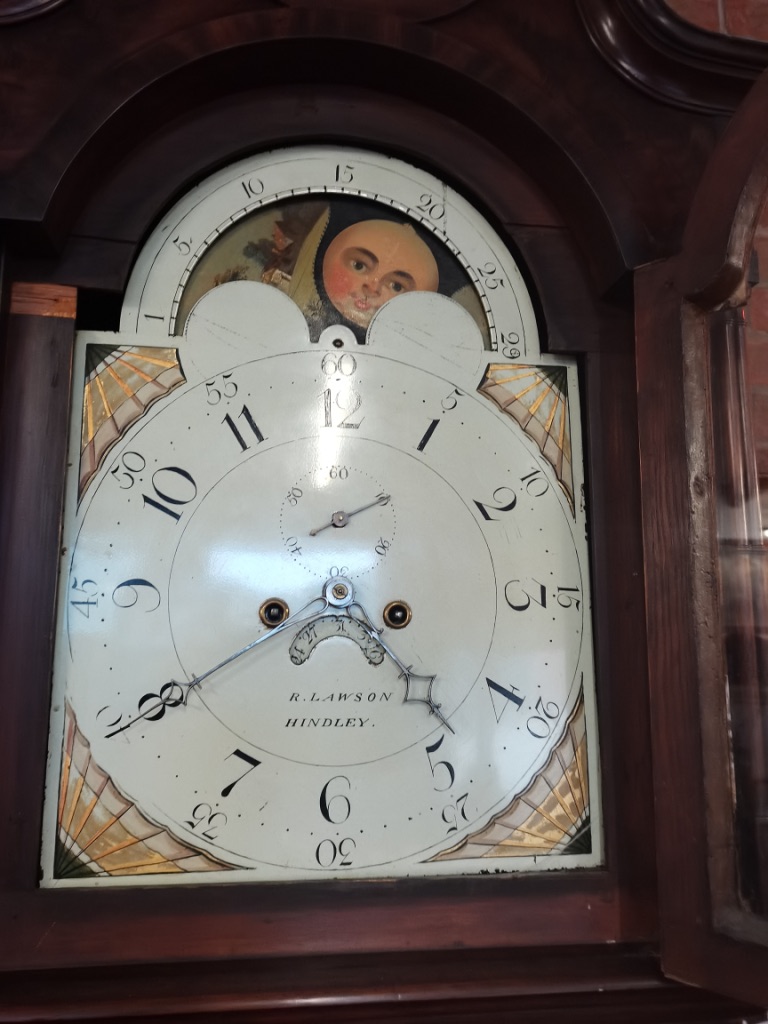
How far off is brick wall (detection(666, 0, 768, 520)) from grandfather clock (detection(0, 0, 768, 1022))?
24cm

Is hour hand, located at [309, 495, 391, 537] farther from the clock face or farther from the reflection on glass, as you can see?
the reflection on glass

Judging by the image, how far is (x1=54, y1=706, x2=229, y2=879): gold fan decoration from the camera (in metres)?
0.99

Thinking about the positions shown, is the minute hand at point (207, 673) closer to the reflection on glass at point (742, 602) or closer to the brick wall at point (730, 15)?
the reflection on glass at point (742, 602)

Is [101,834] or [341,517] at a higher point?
[341,517]

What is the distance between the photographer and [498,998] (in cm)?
96

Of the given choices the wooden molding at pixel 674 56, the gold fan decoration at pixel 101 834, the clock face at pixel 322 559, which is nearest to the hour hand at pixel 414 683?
the clock face at pixel 322 559

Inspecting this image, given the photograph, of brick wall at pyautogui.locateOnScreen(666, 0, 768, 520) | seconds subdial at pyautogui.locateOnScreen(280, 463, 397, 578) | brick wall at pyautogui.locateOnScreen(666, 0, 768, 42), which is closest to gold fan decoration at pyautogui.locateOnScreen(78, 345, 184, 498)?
seconds subdial at pyautogui.locateOnScreen(280, 463, 397, 578)

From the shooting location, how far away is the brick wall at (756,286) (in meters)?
1.37

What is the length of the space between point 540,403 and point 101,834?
73cm

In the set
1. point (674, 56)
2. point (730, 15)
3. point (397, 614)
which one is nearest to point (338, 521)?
point (397, 614)

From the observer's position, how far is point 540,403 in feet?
3.90

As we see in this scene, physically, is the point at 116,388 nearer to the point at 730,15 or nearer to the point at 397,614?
the point at 397,614

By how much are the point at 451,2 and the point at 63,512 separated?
31.6 inches

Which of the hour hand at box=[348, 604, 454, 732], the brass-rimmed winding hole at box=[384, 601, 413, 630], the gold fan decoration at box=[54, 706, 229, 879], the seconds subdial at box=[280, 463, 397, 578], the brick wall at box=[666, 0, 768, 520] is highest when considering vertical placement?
the brick wall at box=[666, 0, 768, 520]
